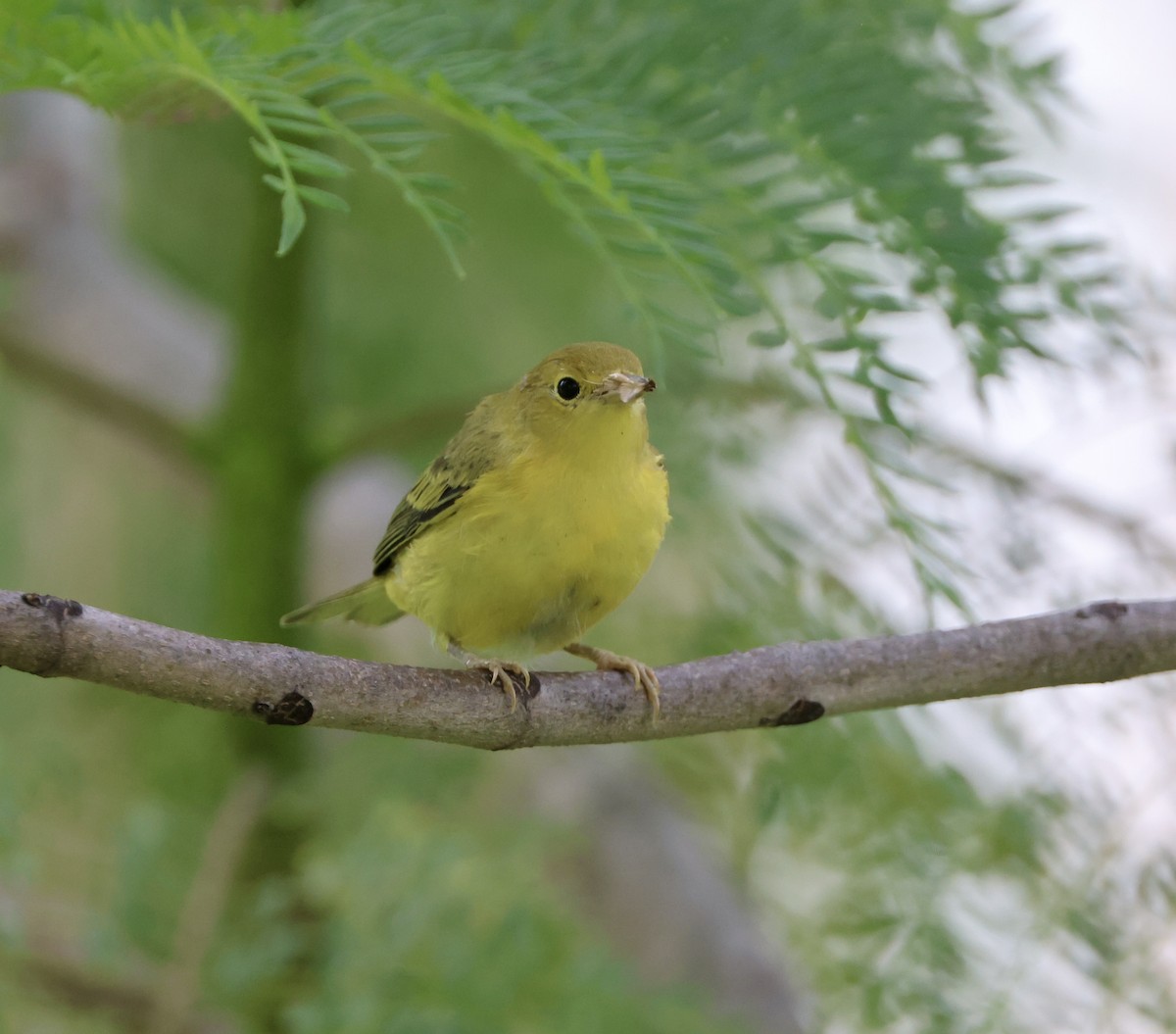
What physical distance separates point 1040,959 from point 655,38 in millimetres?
1179

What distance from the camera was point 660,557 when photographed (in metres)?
2.66

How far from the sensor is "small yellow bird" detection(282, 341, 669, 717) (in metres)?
1.76

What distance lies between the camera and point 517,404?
1.96 meters

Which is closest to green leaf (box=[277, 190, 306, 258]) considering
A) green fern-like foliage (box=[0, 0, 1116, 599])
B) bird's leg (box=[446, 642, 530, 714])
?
green fern-like foliage (box=[0, 0, 1116, 599])

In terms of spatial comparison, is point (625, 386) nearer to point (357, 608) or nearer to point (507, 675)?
point (507, 675)

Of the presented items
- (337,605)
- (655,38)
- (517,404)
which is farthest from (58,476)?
(655,38)

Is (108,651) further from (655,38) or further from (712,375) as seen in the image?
(712,375)

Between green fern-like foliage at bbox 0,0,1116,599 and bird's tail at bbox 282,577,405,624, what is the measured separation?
0.86 metres

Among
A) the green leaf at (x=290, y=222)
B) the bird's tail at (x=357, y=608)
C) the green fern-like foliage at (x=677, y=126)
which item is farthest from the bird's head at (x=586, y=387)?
the green leaf at (x=290, y=222)

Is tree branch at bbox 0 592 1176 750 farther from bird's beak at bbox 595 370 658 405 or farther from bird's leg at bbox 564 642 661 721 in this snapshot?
bird's beak at bbox 595 370 658 405

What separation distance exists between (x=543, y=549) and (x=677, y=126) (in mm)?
642

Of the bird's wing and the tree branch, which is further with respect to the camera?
the bird's wing

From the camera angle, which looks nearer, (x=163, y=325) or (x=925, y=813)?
(x=925, y=813)

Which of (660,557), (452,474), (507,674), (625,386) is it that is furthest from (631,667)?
(660,557)
